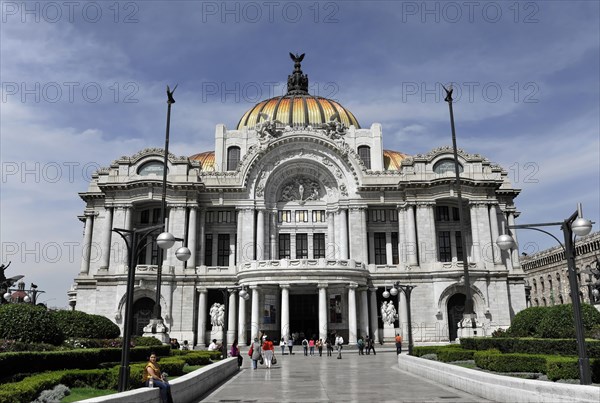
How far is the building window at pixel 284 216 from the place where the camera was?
58.2m

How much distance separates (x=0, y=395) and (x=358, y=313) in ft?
135

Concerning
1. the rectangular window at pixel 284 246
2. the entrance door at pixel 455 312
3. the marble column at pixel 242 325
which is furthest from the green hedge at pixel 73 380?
the entrance door at pixel 455 312

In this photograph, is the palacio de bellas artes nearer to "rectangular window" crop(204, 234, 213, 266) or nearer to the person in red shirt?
"rectangular window" crop(204, 234, 213, 266)

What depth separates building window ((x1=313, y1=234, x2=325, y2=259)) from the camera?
5752 centimetres

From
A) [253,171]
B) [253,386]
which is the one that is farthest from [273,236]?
[253,386]

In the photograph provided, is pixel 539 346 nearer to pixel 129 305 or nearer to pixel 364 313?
pixel 129 305

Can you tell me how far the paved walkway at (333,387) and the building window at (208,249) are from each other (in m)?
31.1

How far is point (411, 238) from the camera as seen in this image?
54.4 m

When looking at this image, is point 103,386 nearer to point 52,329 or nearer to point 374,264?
point 52,329

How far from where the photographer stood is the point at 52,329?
23969 millimetres

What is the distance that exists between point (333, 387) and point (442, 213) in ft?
135

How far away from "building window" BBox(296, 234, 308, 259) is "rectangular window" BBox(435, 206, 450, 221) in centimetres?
1502

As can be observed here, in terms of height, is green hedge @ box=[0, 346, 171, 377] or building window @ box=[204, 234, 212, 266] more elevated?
building window @ box=[204, 234, 212, 266]

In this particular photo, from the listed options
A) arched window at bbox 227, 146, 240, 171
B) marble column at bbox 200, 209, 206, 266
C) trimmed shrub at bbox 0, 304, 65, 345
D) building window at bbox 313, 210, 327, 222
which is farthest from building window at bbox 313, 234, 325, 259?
trimmed shrub at bbox 0, 304, 65, 345
